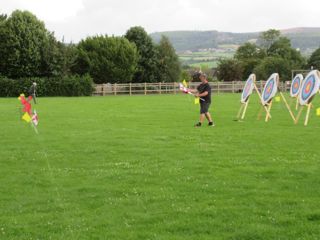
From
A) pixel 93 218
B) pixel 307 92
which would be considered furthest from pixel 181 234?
pixel 307 92

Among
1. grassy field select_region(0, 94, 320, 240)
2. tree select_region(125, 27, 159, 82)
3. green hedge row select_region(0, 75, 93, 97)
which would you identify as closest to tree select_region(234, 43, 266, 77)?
tree select_region(125, 27, 159, 82)

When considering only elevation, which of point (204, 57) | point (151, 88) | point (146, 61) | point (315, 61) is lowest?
point (151, 88)

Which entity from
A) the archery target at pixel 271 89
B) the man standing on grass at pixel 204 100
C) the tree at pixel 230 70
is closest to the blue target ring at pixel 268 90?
the archery target at pixel 271 89

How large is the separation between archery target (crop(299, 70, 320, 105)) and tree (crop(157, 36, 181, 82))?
56.3 m

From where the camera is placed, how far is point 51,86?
185 ft

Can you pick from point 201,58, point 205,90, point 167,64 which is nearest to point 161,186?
point 205,90

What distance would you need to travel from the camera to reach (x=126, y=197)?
8.55 meters

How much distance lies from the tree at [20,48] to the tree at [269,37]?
235 feet

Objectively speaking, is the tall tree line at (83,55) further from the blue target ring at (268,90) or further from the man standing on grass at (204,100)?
the man standing on grass at (204,100)

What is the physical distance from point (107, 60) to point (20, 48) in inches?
536

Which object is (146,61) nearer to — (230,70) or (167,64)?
(167,64)

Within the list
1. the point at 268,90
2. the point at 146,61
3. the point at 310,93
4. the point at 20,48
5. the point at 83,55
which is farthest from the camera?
the point at 146,61

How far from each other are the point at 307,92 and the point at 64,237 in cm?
1572

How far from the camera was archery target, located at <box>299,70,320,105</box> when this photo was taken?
19.6 metres
